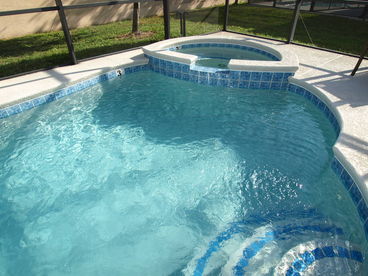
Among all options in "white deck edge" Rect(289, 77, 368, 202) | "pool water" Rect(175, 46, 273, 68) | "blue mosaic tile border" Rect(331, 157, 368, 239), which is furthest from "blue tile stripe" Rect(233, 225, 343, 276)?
"pool water" Rect(175, 46, 273, 68)

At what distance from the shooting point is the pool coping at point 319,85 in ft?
9.63

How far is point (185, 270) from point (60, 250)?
132 cm

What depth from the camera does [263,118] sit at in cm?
435

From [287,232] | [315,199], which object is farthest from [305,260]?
[315,199]

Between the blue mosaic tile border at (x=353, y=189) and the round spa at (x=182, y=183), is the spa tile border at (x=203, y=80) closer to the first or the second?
the round spa at (x=182, y=183)

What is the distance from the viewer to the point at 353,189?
2.71 metres

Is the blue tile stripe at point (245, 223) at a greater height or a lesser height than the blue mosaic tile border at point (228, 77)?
lesser

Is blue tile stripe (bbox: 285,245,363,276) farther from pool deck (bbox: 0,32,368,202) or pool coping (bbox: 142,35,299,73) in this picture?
pool coping (bbox: 142,35,299,73)

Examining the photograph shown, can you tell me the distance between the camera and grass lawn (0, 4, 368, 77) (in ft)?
22.1

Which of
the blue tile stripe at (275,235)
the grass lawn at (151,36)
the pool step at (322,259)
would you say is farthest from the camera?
the grass lawn at (151,36)

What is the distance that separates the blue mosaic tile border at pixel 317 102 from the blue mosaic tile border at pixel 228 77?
197mm

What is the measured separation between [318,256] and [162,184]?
1861 millimetres

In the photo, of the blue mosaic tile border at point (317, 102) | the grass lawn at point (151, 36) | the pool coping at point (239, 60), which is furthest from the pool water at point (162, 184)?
the grass lawn at point (151, 36)

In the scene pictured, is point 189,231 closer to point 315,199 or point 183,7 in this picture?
point 315,199
